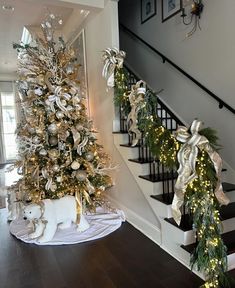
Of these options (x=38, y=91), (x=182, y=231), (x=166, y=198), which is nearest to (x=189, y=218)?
(x=182, y=231)

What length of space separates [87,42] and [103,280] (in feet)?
11.8

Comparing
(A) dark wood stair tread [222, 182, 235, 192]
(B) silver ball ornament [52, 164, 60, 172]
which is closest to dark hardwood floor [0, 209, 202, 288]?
(B) silver ball ornament [52, 164, 60, 172]

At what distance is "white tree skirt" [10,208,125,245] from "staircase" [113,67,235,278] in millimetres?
684

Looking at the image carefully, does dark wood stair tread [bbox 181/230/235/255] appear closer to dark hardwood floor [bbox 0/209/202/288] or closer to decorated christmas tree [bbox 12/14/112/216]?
dark hardwood floor [bbox 0/209/202/288]

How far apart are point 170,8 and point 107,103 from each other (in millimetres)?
1780

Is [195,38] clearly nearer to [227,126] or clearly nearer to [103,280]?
[227,126]

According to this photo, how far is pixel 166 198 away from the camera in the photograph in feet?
8.61

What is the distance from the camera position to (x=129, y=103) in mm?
3086

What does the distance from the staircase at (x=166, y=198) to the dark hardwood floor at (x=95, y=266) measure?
0.19m

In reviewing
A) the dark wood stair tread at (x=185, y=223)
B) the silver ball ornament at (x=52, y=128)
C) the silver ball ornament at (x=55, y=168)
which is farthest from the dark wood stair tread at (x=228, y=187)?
the silver ball ornament at (x=52, y=128)

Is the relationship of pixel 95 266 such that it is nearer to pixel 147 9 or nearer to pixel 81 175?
pixel 81 175

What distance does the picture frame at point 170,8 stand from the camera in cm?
375

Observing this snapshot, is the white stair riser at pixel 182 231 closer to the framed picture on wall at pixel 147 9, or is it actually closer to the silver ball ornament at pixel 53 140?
the silver ball ornament at pixel 53 140

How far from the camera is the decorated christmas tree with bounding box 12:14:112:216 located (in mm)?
3166
